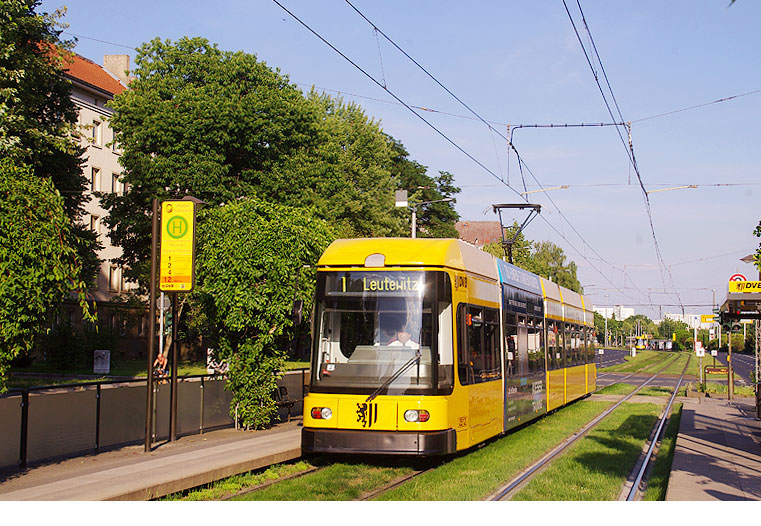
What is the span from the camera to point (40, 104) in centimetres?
3072

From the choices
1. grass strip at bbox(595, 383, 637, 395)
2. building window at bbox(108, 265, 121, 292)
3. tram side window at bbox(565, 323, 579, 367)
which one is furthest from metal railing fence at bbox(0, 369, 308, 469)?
building window at bbox(108, 265, 121, 292)

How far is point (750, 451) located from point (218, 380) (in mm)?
9888

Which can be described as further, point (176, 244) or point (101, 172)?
point (101, 172)

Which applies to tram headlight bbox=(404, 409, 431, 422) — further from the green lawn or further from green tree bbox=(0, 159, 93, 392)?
green tree bbox=(0, 159, 93, 392)

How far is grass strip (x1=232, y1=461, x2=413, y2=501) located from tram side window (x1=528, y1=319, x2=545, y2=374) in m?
6.14

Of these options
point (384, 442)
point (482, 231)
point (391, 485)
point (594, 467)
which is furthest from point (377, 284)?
point (482, 231)

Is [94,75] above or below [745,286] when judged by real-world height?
above

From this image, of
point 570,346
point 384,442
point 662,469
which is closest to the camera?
point 384,442

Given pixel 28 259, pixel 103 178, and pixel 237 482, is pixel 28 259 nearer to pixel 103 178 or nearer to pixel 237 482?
pixel 237 482

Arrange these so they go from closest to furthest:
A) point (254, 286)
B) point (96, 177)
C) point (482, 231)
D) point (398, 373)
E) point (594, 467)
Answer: point (398, 373) < point (594, 467) < point (254, 286) < point (96, 177) < point (482, 231)

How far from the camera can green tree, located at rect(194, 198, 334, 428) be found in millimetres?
15844

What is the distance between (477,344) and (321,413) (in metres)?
2.88

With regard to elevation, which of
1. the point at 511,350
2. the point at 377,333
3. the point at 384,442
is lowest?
the point at 384,442

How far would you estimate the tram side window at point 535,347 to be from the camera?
17703 mm
